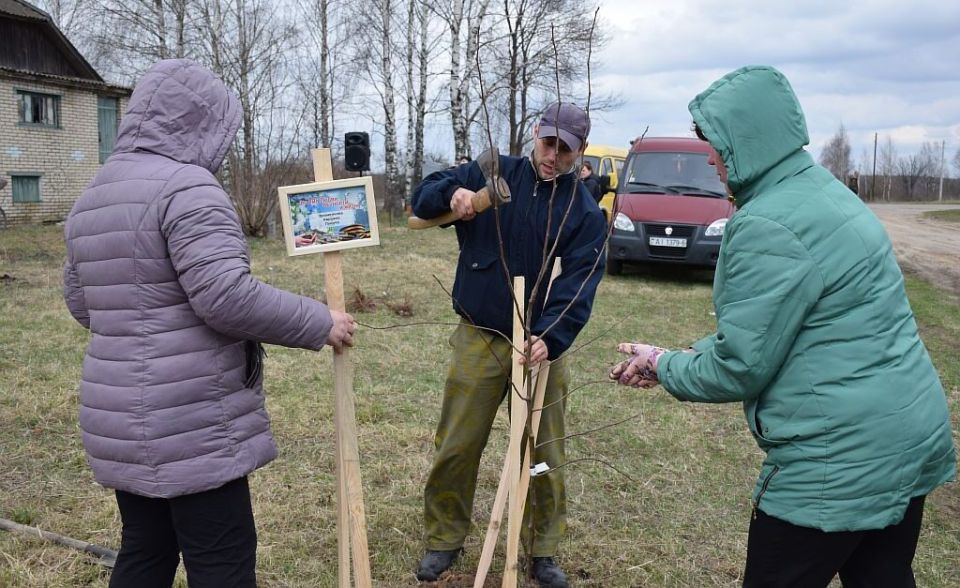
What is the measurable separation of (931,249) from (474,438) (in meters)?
17.5

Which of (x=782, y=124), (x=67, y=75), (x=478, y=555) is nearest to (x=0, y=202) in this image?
(x=67, y=75)

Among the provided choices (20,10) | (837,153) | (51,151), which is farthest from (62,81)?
(837,153)

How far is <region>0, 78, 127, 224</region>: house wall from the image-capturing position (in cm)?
2031

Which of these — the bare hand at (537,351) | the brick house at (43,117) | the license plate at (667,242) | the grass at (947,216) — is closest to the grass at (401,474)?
the bare hand at (537,351)

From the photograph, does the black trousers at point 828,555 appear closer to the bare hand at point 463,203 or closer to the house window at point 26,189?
the bare hand at point 463,203

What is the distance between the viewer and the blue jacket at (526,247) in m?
2.96

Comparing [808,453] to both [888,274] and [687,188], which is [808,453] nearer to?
[888,274]

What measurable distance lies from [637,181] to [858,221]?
1041cm

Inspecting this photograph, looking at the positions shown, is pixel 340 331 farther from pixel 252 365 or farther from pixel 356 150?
pixel 356 150

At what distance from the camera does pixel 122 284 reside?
2021 mm

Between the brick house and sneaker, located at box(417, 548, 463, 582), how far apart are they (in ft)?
66.0

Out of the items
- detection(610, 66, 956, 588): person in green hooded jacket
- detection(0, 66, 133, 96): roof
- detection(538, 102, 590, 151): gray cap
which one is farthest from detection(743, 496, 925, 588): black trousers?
detection(0, 66, 133, 96): roof

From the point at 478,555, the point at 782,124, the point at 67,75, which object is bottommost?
the point at 478,555

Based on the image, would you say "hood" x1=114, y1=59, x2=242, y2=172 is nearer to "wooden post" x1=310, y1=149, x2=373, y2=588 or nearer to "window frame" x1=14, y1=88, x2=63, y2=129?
"wooden post" x1=310, y1=149, x2=373, y2=588
